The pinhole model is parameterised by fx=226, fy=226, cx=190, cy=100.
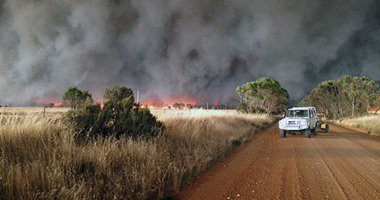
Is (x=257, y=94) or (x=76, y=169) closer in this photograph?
(x=76, y=169)

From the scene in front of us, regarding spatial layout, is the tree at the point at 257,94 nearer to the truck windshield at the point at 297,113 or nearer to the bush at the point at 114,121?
the truck windshield at the point at 297,113

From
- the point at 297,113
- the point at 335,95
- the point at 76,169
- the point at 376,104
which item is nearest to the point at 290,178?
the point at 76,169

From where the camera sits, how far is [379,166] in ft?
23.7

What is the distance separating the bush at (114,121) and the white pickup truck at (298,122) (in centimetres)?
A: 1033

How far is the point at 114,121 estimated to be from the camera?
8.21 m

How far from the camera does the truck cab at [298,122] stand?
15508 millimetres

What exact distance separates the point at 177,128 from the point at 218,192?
587 cm

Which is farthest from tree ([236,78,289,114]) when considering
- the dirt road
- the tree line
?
the dirt road

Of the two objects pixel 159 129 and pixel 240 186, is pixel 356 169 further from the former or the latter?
pixel 159 129

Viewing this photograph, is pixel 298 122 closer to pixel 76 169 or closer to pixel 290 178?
pixel 290 178

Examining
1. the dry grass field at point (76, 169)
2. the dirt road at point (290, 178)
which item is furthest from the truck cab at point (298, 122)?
the dry grass field at point (76, 169)

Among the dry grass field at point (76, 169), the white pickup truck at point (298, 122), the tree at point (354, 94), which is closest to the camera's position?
the dry grass field at point (76, 169)

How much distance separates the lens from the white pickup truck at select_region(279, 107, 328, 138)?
50.9ft

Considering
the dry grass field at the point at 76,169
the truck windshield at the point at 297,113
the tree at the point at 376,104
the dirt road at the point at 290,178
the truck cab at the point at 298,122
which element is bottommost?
the dirt road at the point at 290,178
